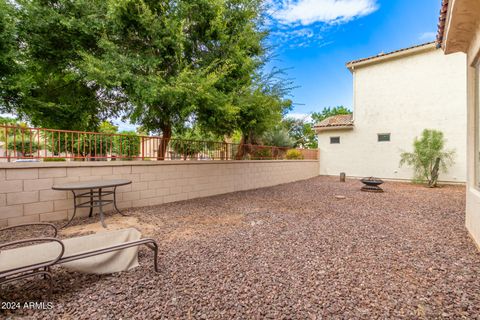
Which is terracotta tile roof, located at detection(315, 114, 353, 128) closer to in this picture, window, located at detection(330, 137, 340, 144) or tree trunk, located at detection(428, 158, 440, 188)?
window, located at detection(330, 137, 340, 144)

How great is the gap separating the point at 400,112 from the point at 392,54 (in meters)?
3.18

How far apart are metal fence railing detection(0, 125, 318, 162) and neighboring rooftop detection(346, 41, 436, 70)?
886 cm

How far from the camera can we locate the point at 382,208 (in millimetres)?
6047

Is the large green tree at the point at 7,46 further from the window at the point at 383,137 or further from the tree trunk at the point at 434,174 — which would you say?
the window at the point at 383,137

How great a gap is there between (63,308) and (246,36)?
21.4 ft

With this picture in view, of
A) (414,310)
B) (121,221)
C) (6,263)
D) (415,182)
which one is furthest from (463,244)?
(415,182)

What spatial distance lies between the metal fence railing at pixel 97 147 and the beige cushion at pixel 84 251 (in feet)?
8.75

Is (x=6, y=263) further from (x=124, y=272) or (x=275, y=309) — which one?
(x=275, y=309)

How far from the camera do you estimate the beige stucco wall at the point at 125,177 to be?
4164 mm

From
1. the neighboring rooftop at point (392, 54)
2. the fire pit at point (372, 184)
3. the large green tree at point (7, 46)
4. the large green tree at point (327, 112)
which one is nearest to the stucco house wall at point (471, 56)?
the fire pit at point (372, 184)

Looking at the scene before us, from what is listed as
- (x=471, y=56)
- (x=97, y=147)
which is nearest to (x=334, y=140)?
(x=471, y=56)

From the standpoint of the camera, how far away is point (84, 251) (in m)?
2.42

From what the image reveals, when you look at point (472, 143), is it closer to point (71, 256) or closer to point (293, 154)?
point (71, 256)

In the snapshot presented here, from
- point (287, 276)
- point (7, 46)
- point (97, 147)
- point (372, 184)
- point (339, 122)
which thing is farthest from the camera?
point (339, 122)
